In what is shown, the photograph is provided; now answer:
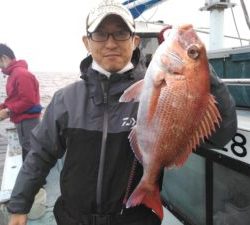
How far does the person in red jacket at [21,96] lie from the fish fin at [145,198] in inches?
179

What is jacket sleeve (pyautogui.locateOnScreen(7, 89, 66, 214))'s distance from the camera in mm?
2352

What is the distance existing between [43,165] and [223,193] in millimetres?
1233

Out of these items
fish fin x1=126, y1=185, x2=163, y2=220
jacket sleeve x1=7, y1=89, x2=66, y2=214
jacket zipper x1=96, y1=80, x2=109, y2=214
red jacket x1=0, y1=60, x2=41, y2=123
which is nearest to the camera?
fish fin x1=126, y1=185, x2=163, y2=220

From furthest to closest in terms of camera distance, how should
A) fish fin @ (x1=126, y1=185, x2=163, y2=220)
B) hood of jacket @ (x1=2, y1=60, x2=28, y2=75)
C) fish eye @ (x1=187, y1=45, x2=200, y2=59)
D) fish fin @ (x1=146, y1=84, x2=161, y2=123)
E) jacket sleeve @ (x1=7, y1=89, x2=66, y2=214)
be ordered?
1. hood of jacket @ (x1=2, y1=60, x2=28, y2=75)
2. jacket sleeve @ (x1=7, y1=89, x2=66, y2=214)
3. fish fin @ (x1=126, y1=185, x2=163, y2=220)
4. fish fin @ (x1=146, y1=84, x2=161, y2=123)
5. fish eye @ (x1=187, y1=45, x2=200, y2=59)

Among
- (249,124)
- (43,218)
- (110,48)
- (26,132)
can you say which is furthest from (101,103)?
(26,132)

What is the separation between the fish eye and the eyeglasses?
612 millimetres

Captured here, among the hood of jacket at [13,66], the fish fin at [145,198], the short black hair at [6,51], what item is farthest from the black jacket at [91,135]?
the short black hair at [6,51]

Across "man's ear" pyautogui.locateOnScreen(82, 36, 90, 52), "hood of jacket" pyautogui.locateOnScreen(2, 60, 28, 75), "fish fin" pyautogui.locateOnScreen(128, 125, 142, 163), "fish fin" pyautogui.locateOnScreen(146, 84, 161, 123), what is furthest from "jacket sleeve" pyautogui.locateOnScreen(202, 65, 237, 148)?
"hood of jacket" pyautogui.locateOnScreen(2, 60, 28, 75)

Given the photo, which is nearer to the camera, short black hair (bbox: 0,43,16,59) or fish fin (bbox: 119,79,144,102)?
fish fin (bbox: 119,79,144,102)

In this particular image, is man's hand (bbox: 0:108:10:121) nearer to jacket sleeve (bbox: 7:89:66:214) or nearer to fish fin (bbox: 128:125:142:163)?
jacket sleeve (bbox: 7:89:66:214)

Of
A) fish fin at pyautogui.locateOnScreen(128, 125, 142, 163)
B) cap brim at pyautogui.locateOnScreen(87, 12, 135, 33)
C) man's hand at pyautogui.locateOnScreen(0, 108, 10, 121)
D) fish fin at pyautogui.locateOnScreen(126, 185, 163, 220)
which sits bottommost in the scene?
man's hand at pyautogui.locateOnScreen(0, 108, 10, 121)

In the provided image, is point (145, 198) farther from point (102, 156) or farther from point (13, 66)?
point (13, 66)

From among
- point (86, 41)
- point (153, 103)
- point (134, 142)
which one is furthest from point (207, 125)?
point (86, 41)

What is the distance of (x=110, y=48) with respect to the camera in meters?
2.16
